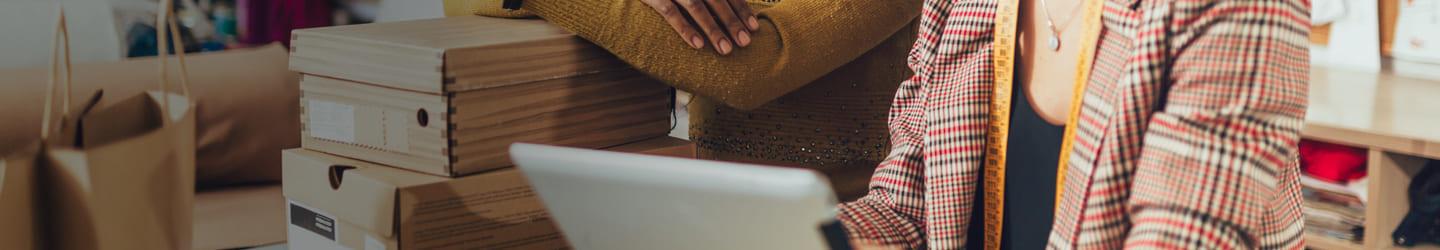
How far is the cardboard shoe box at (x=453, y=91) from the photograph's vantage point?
1244 mm

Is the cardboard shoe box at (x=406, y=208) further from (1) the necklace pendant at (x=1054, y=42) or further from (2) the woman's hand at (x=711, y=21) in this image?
(1) the necklace pendant at (x=1054, y=42)

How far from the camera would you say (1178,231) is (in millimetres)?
792

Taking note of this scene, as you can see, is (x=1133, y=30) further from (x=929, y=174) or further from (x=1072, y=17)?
(x=929, y=174)

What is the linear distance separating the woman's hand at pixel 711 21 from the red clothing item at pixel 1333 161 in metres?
1.04

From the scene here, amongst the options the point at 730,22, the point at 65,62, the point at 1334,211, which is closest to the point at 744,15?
the point at 730,22

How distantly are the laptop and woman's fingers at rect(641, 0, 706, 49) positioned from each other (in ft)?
1.91

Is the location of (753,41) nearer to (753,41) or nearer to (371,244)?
(753,41)

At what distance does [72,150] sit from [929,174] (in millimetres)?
627

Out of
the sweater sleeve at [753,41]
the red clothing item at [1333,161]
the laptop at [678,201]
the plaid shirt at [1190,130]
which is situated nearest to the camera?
the laptop at [678,201]

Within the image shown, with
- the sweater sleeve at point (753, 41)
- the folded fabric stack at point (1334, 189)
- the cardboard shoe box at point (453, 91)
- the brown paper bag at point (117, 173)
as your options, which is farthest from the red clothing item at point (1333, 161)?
the brown paper bag at point (117, 173)

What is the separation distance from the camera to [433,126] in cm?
125

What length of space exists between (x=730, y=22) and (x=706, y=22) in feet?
0.10

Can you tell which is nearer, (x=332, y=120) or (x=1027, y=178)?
(x=1027, y=178)

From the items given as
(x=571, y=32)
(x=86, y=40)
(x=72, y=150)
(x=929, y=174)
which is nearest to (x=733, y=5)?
(x=571, y=32)
